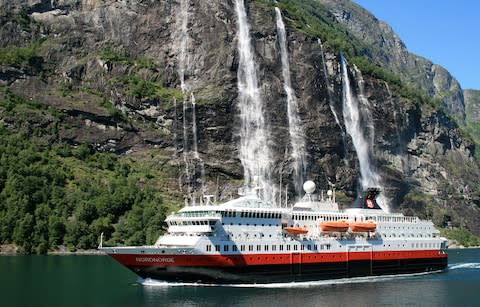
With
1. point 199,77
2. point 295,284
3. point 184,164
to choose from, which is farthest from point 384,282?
point 199,77

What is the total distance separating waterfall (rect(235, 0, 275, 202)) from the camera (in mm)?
137875

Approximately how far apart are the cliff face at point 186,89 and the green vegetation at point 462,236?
12.4 ft

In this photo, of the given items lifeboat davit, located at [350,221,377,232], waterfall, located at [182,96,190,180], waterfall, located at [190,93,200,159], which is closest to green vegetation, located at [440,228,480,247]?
waterfall, located at [190,93,200,159]

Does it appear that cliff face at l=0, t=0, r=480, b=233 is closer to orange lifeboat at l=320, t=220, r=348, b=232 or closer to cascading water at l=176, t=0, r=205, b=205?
cascading water at l=176, t=0, r=205, b=205

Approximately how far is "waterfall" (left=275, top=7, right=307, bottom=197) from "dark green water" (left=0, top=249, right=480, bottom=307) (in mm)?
65718

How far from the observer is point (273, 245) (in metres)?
64.3

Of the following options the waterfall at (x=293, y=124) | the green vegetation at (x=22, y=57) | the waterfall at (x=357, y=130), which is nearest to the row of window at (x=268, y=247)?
the waterfall at (x=293, y=124)

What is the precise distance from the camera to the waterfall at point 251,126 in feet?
452

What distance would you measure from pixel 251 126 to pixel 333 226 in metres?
75.4

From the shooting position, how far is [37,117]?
131875 mm

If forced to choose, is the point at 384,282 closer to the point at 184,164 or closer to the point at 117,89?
the point at 184,164

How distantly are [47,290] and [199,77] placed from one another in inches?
3701

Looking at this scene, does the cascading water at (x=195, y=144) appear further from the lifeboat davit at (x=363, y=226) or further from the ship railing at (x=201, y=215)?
the ship railing at (x=201, y=215)

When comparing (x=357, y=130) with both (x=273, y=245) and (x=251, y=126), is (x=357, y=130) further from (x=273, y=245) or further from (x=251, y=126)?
(x=273, y=245)
